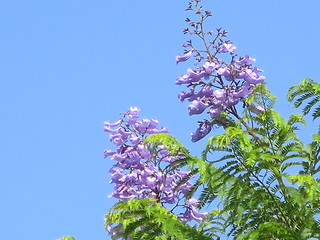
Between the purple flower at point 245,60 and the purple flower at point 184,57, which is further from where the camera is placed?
the purple flower at point 184,57

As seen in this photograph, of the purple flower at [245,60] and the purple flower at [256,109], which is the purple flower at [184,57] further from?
the purple flower at [256,109]

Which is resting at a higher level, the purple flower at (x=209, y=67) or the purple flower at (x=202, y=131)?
the purple flower at (x=209, y=67)

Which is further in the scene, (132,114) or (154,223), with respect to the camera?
(132,114)

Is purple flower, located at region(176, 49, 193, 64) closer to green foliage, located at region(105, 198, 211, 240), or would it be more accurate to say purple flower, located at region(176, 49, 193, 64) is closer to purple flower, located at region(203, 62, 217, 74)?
purple flower, located at region(203, 62, 217, 74)

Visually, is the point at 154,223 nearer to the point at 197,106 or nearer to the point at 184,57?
the point at 197,106

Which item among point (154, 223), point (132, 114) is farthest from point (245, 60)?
point (154, 223)

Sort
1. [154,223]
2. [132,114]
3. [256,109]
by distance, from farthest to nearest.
A: [132,114]
[256,109]
[154,223]

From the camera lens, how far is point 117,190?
A: 10531mm

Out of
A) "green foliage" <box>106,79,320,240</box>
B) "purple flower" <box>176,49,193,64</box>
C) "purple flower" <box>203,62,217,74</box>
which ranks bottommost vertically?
"green foliage" <box>106,79,320,240</box>

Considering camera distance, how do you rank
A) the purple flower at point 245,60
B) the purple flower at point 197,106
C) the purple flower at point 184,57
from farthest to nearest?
1. the purple flower at point 184,57
2. the purple flower at point 245,60
3. the purple flower at point 197,106

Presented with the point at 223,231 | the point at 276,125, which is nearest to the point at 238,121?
the point at 276,125

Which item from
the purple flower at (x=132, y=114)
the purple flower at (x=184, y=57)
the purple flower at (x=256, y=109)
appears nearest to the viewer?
the purple flower at (x=256, y=109)

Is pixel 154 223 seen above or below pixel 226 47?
below

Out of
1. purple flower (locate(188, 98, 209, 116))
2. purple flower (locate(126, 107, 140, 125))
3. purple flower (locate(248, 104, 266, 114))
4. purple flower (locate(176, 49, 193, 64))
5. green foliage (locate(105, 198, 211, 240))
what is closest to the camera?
green foliage (locate(105, 198, 211, 240))
